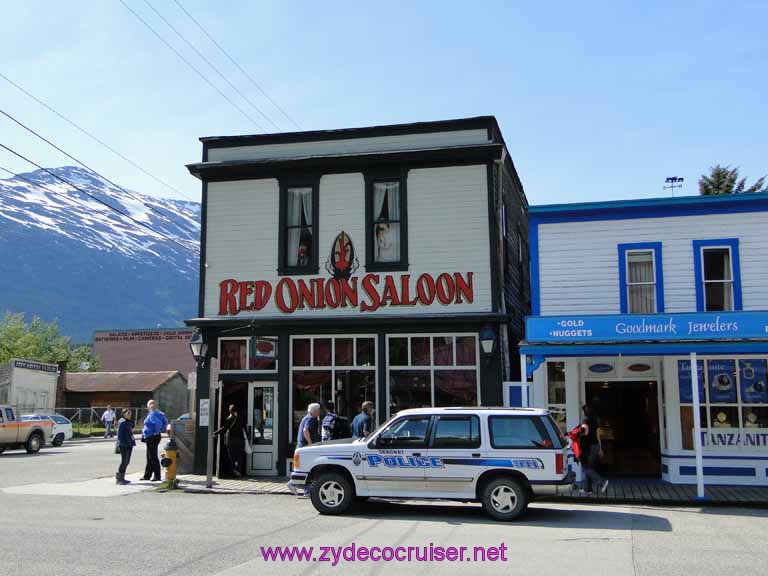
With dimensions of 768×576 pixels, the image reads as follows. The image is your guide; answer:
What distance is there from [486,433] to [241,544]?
421 centimetres

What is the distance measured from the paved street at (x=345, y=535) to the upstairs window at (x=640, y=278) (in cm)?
529

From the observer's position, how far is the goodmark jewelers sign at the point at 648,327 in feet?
46.7

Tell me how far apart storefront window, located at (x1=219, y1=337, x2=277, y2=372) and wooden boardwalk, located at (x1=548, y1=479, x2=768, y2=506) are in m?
7.83

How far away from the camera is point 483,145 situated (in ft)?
58.6

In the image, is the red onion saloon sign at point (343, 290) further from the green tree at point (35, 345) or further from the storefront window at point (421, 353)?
the green tree at point (35, 345)

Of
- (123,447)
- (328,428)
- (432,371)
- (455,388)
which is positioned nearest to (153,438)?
(123,447)

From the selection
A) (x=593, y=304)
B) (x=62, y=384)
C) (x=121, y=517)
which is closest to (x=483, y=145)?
(x=593, y=304)

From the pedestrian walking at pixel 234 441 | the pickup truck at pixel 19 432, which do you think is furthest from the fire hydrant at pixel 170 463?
the pickup truck at pixel 19 432

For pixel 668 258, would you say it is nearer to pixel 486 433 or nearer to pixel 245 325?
pixel 486 433

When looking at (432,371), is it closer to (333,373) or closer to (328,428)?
(333,373)

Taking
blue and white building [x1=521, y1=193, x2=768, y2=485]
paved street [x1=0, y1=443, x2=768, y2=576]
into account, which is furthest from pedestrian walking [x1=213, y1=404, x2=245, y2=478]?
blue and white building [x1=521, y1=193, x2=768, y2=485]

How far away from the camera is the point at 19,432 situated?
28.6 metres

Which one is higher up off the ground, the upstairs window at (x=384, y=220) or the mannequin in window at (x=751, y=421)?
the upstairs window at (x=384, y=220)

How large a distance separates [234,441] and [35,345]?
52818 millimetres
